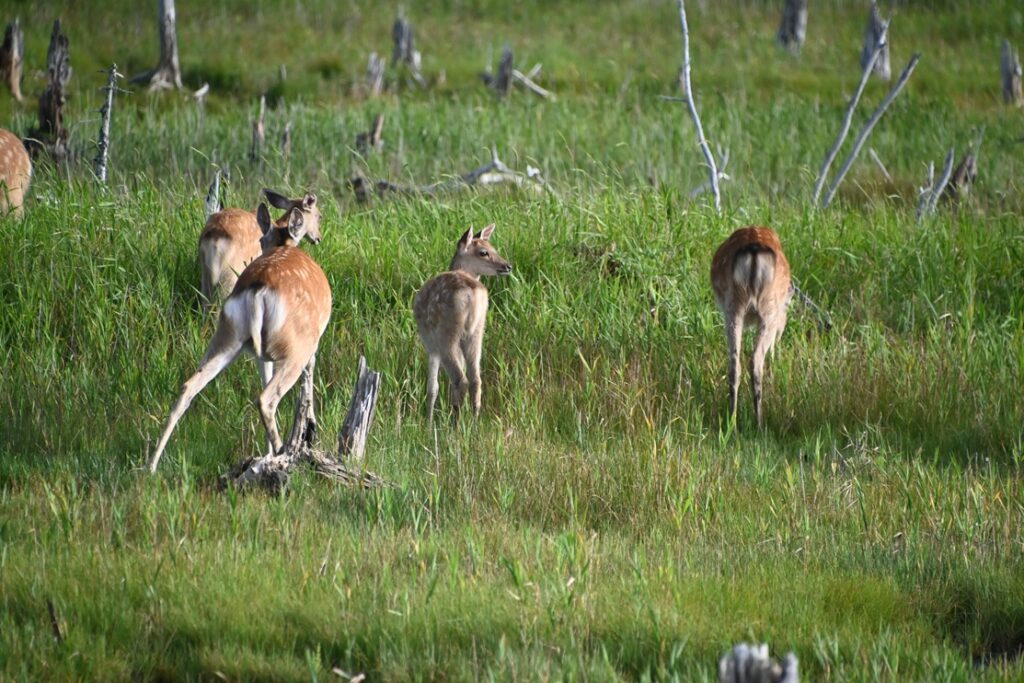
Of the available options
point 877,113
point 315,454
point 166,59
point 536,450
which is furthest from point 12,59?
point 536,450

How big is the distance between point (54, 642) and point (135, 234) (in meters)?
4.99

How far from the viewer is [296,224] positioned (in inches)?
298

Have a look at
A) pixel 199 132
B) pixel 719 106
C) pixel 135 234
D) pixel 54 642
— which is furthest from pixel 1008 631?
pixel 719 106

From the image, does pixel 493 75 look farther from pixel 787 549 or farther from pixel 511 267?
pixel 787 549

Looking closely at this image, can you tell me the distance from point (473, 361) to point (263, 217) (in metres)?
1.54

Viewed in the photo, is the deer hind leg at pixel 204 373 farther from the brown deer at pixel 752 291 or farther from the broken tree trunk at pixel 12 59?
the broken tree trunk at pixel 12 59

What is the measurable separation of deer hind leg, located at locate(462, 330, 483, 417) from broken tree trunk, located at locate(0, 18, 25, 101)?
41.3 ft

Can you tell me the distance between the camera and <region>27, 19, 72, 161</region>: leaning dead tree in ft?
39.3

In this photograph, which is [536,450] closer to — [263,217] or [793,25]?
[263,217]

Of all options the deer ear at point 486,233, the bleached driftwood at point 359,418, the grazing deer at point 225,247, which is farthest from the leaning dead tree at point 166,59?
the bleached driftwood at point 359,418

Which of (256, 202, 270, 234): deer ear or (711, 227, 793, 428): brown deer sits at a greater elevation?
(256, 202, 270, 234): deer ear

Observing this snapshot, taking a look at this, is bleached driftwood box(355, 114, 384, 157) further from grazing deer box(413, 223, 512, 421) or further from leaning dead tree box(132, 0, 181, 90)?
leaning dead tree box(132, 0, 181, 90)

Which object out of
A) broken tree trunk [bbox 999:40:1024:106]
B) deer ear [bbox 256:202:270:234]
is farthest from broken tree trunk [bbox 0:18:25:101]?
broken tree trunk [bbox 999:40:1024:106]

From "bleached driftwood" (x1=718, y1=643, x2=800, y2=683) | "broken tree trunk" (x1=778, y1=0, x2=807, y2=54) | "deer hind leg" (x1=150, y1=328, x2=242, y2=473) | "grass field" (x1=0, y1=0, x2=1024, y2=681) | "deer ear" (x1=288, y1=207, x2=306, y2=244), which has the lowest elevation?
"grass field" (x1=0, y1=0, x2=1024, y2=681)
